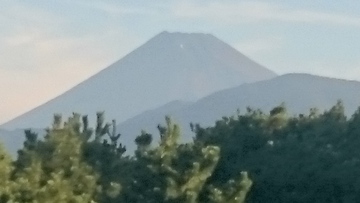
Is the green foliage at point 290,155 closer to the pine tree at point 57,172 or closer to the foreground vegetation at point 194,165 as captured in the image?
the foreground vegetation at point 194,165

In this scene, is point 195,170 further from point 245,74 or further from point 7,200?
point 245,74

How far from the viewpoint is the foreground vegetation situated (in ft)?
62.4

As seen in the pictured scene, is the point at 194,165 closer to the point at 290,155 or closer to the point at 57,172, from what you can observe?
the point at 57,172

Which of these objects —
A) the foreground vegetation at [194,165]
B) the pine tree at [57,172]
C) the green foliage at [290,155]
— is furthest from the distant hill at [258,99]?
the pine tree at [57,172]

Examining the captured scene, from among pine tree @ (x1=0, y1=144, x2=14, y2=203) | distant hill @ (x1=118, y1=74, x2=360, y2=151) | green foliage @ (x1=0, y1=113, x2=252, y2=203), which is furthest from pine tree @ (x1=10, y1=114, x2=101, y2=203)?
distant hill @ (x1=118, y1=74, x2=360, y2=151)

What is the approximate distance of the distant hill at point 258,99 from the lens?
134m

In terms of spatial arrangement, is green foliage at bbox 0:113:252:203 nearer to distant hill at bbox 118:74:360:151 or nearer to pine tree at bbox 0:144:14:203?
pine tree at bbox 0:144:14:203

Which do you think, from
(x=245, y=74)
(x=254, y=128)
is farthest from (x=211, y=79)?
(x=254, y=128)

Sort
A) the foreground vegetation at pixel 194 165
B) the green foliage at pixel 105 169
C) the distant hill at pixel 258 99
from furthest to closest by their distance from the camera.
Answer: the distant hill at pixel 258 99 < the foreground vegetation at pixel 194 165 < the green foliage at pixel 105 169

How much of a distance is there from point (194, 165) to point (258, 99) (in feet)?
420

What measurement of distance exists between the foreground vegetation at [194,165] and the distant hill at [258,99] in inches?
3994

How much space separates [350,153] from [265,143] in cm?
360

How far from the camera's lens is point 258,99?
14600 cm

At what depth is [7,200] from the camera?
67.3 feet
